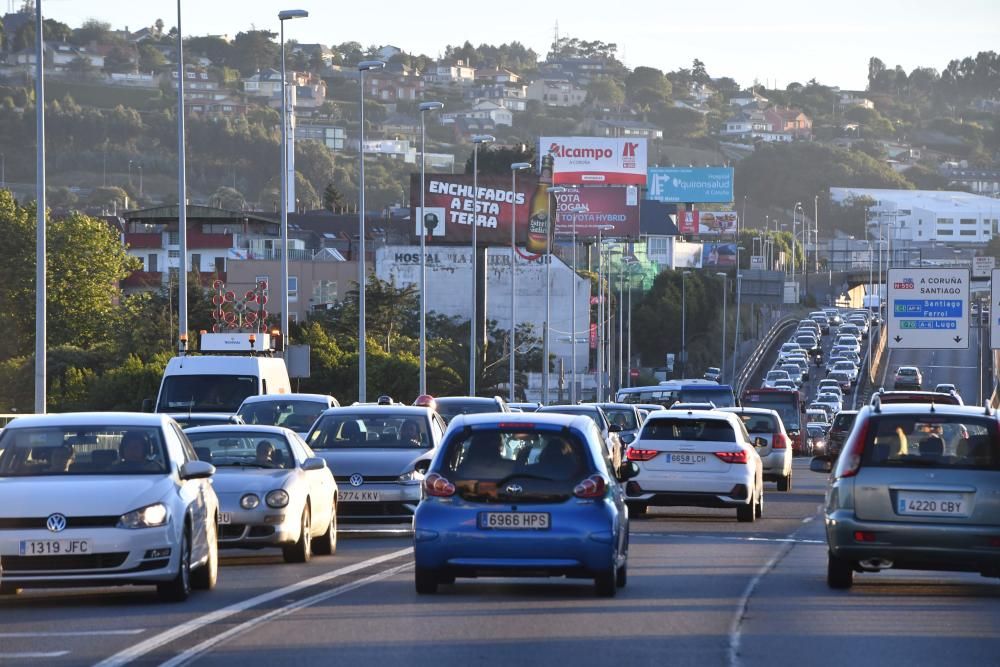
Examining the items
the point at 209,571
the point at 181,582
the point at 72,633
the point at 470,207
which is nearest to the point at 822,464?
the point at 209,571

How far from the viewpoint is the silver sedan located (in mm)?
19031

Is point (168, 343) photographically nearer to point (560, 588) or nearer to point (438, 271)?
point (438, 271)

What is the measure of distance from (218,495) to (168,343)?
232ft

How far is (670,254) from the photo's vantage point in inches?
7579

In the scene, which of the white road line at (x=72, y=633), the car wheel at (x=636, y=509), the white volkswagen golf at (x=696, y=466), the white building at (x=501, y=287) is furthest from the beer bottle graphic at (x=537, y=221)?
the white road line at (x=72, y=633)

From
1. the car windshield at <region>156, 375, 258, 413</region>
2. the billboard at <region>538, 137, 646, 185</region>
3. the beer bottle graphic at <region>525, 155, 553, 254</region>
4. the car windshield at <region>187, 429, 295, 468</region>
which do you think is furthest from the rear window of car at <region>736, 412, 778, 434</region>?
the billboard at <region>538, 137, 646, 185</region>

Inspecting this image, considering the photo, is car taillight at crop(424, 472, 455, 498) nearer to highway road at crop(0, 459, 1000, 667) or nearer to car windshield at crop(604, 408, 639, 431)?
highway road at crop(0, 459, 1000, 667)

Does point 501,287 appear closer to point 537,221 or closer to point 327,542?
point 537,221

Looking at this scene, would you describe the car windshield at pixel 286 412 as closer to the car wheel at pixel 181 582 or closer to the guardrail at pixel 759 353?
the car wheel at pixel 181 582

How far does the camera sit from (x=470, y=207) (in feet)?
407

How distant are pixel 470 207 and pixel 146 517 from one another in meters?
110

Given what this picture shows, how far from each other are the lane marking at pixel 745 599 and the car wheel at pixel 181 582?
4093 mm

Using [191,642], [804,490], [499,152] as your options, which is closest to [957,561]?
[191,642]

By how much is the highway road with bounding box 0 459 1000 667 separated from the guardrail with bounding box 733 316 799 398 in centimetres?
9134
